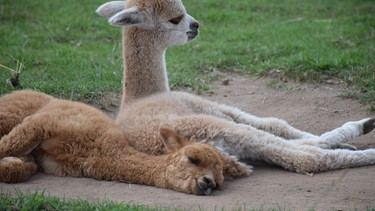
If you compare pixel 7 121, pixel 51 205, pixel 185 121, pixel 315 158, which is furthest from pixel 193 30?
pixel 51 205

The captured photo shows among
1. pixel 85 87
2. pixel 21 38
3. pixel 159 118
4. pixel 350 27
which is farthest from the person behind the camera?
pixel 350 27

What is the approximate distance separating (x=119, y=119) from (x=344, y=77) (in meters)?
3.93

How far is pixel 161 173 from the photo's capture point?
566 centimetres

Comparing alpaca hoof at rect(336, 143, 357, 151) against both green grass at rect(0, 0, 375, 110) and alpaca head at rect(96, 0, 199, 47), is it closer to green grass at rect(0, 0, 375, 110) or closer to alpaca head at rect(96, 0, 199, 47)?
green grass at rect(0, 0, 375, 110)

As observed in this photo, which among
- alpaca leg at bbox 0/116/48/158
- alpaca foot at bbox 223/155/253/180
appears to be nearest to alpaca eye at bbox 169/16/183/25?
alpaca foot at bbox 223/155/253/180

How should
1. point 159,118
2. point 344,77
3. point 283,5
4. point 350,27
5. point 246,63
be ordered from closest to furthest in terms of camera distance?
1. point 159,118
2. point 344,77
3. point 246,63
4. point 350,27
5. point 283,5

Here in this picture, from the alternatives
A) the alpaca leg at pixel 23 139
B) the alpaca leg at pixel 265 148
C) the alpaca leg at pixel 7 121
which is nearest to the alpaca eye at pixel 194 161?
the alpaca leg at pixel 265 148

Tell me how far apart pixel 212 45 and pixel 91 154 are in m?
5.54

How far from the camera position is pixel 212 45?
36.5ft

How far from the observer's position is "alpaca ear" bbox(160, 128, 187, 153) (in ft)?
19.2

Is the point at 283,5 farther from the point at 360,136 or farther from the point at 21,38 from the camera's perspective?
the point at 360,136

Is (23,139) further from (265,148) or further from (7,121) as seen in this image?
(265,148)

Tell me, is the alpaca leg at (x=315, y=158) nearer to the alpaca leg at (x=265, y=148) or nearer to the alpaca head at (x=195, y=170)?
the alpaca leg at (x=265, y=148)

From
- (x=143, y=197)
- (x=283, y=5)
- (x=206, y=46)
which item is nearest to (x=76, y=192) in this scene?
(x=143, y=197)
